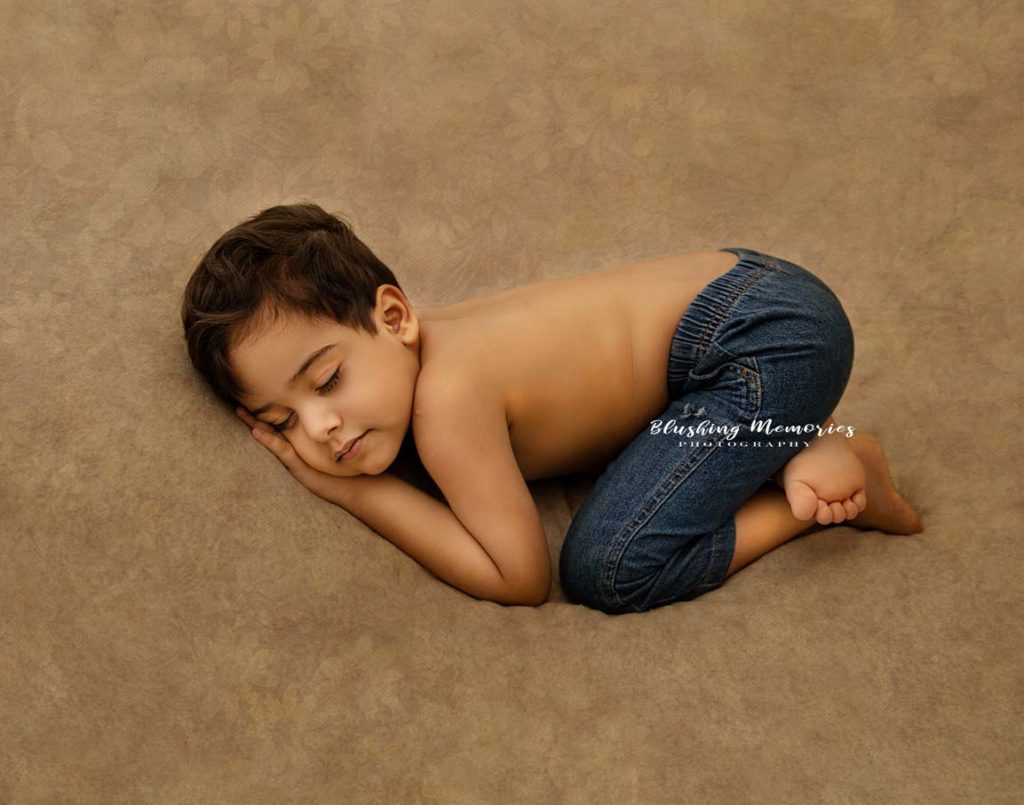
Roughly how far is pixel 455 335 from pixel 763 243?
658 mm

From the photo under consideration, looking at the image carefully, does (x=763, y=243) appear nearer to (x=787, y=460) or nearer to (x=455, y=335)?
(x=787, y=460)

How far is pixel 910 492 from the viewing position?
147 centimetres

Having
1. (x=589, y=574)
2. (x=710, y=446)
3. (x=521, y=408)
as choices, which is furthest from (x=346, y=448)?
(x=710, y=446)

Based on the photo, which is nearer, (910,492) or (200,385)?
(200,385)

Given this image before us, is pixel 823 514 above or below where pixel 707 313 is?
below

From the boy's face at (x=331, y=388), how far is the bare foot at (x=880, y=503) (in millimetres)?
585

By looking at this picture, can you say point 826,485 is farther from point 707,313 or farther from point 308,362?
point 308,362

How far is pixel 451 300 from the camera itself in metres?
1.67

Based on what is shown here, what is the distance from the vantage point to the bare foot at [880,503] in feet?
4.51

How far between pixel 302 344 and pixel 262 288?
0.08 meters

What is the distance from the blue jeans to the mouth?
313 millimetres

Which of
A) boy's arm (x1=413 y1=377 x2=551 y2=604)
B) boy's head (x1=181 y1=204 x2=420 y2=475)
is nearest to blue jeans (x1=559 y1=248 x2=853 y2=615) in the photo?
boy's arm (x1=413 y1=377 x2=551 y2=604)

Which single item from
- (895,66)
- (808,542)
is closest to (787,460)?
(808,542)

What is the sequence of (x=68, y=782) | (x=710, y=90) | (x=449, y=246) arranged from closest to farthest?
1. (x=68, y=782)
2. (x=449, y=246)
3. (x=710, y=90)
